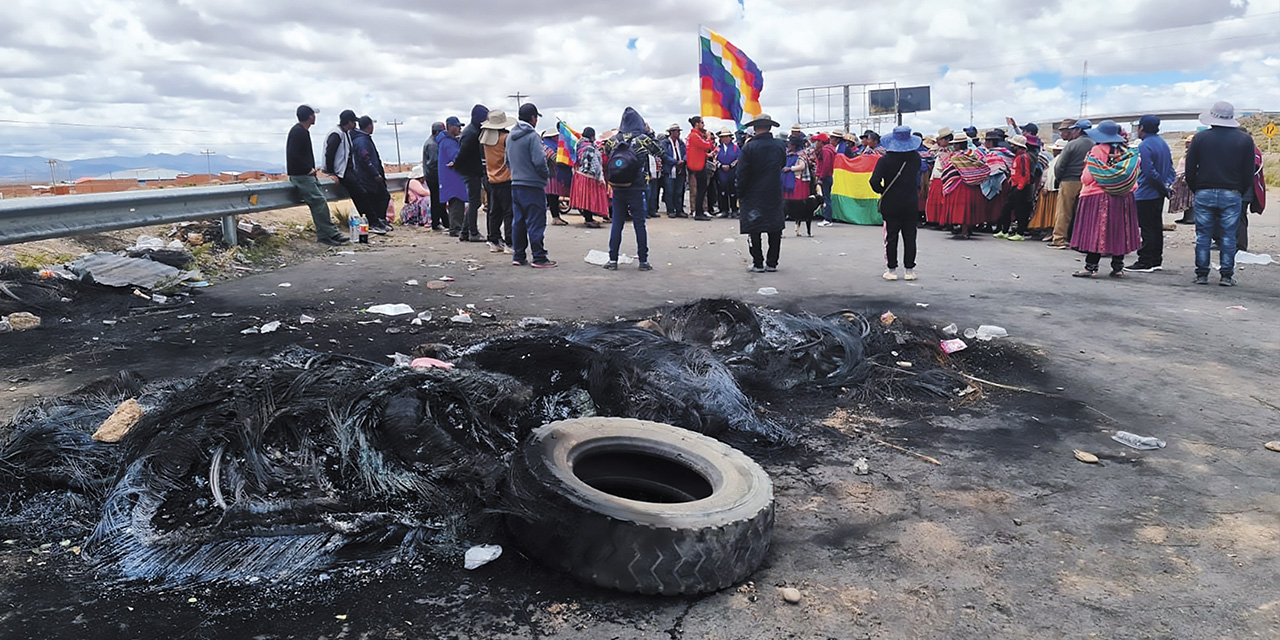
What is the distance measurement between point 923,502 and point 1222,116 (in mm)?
7656

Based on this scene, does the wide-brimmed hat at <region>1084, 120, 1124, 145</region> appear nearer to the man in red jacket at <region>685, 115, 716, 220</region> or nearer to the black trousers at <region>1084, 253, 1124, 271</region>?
the black trousers at <region>1084, 253, 1124, 271</region>

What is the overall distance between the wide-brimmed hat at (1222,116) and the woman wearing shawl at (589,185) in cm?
918

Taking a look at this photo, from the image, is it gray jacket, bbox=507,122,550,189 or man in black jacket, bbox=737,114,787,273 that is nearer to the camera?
man in black jacket, bbox=737,114,787,273

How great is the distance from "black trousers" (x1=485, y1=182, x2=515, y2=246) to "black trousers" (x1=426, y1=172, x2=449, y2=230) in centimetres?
262

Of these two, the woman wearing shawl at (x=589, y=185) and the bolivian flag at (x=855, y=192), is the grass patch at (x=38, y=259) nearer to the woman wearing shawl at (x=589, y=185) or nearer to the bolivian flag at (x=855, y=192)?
the woman wearing shawl at (x=589, y=185)

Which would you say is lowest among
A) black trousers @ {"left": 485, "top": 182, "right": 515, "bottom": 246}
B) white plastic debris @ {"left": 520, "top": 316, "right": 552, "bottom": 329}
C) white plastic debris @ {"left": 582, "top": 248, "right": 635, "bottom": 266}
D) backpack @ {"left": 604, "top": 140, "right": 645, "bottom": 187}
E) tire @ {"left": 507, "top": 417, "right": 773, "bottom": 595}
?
tire @ {"left": 507, "top": 417, "right": 773, "bottom": 595}

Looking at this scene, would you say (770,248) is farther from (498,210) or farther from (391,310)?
(391,310)

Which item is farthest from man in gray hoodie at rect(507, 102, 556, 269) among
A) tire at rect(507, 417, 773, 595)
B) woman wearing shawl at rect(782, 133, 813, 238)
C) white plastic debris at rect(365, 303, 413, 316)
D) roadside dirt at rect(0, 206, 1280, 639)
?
tire at rect(507, 417, 773, 595)

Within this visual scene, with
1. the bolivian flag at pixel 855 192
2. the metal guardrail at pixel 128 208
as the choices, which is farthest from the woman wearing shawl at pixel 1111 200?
the metal guardrail at pixel 128 208

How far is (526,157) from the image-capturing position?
949 cm

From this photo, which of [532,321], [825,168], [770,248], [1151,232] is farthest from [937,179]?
[532,321]

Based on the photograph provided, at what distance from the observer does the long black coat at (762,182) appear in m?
9.30

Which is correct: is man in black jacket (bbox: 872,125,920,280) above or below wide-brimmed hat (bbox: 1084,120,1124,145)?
below

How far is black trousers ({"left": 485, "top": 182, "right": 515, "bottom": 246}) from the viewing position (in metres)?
11.0
